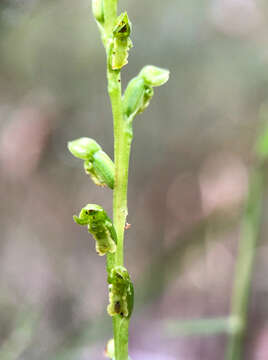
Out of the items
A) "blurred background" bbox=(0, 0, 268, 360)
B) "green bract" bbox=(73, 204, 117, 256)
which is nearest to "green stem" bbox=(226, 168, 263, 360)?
"green bract" bbox=(73, 204, 117, 256)

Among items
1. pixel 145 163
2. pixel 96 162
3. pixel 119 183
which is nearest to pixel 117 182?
pixel 119 183

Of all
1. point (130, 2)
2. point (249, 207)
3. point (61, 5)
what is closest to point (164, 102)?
point (130, 2)

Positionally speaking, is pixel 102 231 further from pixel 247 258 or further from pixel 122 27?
pixel 247 258

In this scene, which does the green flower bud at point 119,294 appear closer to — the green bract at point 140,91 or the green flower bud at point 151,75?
the green bract at point 140,91

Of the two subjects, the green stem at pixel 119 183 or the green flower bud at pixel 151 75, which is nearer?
the green stem at pixel 119 183

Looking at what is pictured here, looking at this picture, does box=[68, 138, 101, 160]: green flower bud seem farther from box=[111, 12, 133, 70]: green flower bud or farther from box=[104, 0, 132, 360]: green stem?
box=[111, 12, 133, 70]: green flower bud

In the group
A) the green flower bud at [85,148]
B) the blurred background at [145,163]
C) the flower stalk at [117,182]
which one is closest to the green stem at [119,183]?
the flower stalk at [117,182]
